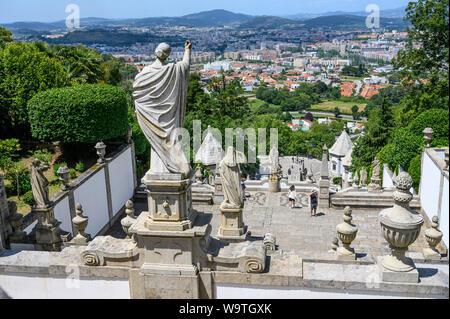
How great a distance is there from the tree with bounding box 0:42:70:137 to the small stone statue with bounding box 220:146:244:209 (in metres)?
14.1

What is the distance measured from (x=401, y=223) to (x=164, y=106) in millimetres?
3988

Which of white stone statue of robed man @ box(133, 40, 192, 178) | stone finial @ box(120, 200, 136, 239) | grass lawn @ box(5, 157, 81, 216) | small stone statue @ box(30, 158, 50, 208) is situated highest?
white stone statue of robed man @ box(133, 40, 192, 178)

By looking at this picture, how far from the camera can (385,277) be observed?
21.1 ft

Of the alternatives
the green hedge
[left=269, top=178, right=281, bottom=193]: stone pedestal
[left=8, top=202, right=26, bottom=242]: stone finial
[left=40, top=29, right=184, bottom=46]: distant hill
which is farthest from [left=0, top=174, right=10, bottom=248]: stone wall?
[left=40, top=29, right=184, bottom=46]: distant hill

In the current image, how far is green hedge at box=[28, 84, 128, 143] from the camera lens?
62.9 ft

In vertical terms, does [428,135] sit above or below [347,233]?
above

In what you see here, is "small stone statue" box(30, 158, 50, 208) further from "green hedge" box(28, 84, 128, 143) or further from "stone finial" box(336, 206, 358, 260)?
"green hedge" box(28, 84, 128, 143)

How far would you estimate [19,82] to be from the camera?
20859 millimetres

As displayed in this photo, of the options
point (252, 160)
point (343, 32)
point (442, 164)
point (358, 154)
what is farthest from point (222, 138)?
point (343, 32)

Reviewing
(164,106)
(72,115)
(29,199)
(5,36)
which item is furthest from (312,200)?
(5,36)

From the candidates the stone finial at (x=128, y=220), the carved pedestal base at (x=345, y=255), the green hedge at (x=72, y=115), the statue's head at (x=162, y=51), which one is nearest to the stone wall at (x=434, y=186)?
the carved pedestal base at (x=345, y=255)

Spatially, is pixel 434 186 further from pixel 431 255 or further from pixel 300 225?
pixel 431 255

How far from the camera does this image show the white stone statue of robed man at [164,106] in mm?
6627

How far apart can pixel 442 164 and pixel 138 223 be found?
12920mm
